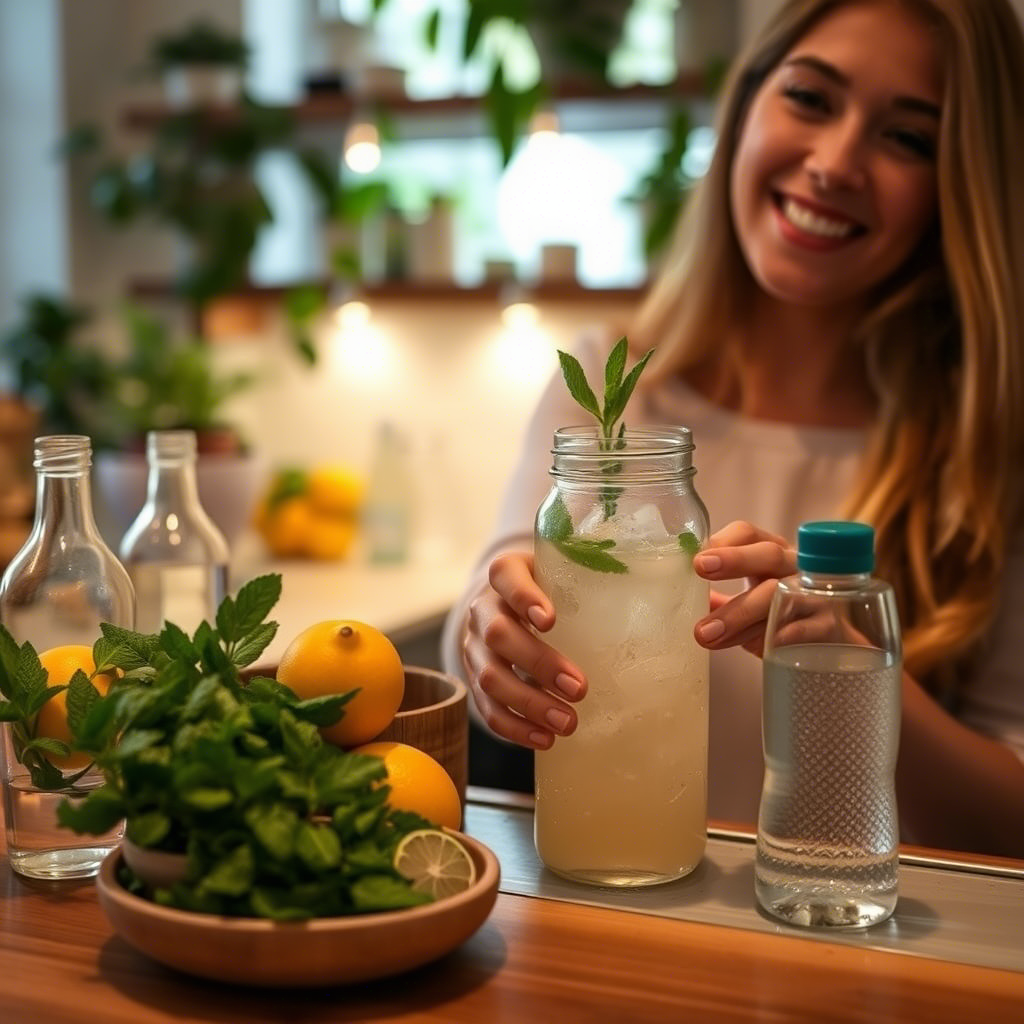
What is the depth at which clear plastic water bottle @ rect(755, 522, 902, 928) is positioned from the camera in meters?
0.85

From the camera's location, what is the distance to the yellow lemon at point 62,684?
2.99ft

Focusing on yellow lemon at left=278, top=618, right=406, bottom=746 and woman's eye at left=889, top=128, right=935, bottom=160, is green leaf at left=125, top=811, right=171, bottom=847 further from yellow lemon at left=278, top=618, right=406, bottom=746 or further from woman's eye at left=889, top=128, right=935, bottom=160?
woman's eye at left=889, top=128, right=935, bottom=160

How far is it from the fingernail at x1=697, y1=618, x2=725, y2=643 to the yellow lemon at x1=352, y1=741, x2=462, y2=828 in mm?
174

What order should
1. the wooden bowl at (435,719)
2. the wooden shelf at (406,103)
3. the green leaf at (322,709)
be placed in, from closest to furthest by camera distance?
the green leaf at (322,709) → the wooden bowl at (435,719) → the wooden shelf at (406,103)

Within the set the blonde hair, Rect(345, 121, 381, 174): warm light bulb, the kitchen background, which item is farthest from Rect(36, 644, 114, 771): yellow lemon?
Rect(345, 121, 381, 174): warm light bulb

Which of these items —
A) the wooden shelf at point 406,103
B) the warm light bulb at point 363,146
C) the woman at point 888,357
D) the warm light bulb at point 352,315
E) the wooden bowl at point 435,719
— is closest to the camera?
the wooden bowl at point 435,719

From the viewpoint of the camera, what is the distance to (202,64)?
2.84m

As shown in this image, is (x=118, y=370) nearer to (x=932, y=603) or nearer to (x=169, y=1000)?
(x=932, y=603)

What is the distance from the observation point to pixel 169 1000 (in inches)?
29.8

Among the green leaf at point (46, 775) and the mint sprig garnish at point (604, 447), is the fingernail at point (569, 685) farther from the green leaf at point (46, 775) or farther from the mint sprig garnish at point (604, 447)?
the green leaf at point (46, 775)

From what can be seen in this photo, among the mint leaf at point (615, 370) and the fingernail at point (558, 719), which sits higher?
the mint leaf at point (615, 370)

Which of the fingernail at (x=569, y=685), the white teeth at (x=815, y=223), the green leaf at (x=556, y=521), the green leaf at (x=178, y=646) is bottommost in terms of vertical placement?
the fingernail at (x=569, y=685)

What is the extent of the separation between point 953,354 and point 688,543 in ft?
3.13

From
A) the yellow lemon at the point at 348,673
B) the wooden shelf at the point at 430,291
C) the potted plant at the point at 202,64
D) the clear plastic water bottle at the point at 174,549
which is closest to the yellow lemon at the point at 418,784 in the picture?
the yellow lemon at the point at 348,673
